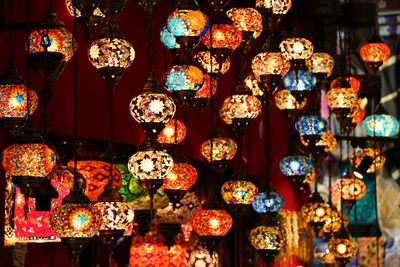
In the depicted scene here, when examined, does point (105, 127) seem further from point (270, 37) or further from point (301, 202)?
point (301, 202)

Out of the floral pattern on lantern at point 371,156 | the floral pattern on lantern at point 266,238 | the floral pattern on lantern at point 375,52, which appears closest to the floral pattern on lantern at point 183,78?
the floral pattern on lantern at point 266,238

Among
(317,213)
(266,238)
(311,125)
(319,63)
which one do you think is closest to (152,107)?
(266,238)

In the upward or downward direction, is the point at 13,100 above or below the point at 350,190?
above

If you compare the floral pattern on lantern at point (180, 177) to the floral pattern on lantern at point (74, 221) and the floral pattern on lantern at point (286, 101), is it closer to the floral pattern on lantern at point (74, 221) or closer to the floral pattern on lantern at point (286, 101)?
the floral pattern on lantern at point (74, 221)

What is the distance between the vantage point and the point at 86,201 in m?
3.11

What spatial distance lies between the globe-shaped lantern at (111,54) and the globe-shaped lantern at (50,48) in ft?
0.43

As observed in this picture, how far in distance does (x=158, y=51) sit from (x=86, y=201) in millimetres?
2176

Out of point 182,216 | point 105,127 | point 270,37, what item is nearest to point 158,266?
point 182,216

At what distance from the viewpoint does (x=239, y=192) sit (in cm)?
449

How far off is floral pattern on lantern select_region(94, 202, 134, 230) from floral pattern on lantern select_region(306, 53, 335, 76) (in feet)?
8.63

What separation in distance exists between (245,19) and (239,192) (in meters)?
0.94

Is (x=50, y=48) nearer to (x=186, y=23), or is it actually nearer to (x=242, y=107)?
(x=186, y=23)

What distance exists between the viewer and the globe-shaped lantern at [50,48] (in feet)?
10.5

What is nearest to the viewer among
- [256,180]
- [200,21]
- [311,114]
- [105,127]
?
[200,21]
